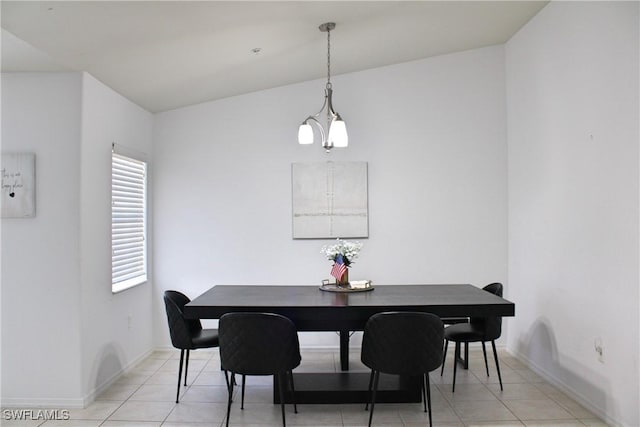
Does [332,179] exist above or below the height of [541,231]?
above

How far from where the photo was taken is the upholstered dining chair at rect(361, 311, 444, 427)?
2826 millimetres

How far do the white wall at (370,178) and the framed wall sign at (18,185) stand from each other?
61.2 inches

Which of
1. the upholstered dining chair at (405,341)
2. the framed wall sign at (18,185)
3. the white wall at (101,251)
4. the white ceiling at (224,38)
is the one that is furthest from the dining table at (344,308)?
the white ceiling at (224,38)

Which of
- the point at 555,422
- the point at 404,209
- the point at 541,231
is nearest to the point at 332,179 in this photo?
the point at 404,209

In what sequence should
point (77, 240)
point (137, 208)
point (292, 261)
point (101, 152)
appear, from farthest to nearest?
1. point (292, 261)
2. point (137, 208)
3. point (101, 152)
4. point (77, 240)

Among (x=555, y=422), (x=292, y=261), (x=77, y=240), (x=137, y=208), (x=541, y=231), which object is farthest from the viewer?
(x=292, y=261)

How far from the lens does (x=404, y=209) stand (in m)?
4.83

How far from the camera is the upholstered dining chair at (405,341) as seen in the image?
2.83 meters

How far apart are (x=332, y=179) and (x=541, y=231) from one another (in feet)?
6.59

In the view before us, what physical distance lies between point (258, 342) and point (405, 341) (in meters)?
0.89

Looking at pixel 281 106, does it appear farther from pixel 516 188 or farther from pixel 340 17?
pixel 516 188

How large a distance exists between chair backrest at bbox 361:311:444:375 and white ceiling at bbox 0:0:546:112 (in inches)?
83.4

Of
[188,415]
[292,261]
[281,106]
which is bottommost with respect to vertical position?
[188,415]

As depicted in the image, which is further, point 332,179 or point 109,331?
point 332,179
